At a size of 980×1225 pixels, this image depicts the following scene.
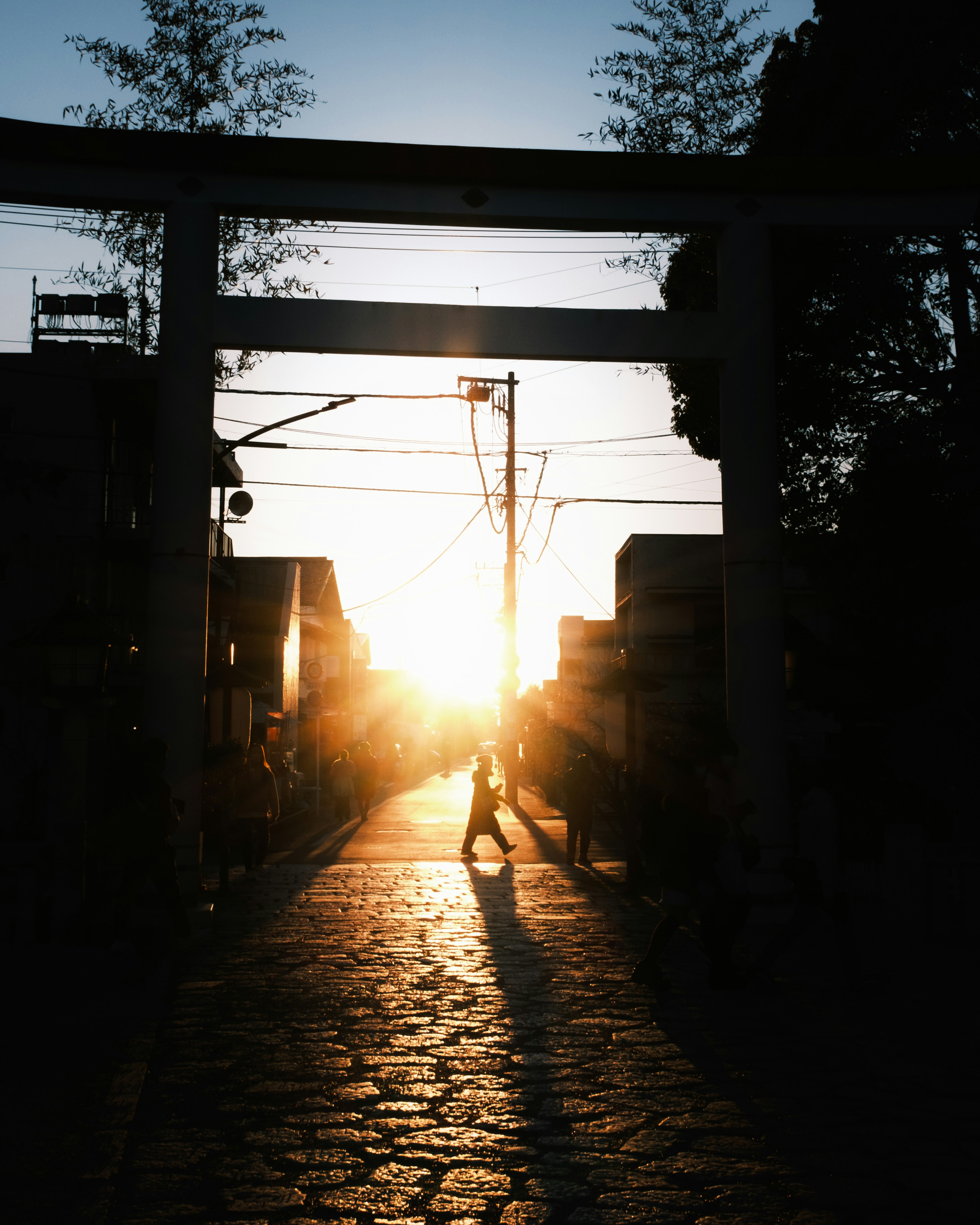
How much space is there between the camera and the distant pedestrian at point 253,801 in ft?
50.9

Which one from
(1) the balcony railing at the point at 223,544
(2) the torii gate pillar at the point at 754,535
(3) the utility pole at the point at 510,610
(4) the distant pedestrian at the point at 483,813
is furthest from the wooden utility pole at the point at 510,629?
(2) the torii gate pillar at the point at 754,535

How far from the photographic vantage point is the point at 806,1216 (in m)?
3.93

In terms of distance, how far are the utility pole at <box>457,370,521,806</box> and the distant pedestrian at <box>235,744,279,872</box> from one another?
1597cm

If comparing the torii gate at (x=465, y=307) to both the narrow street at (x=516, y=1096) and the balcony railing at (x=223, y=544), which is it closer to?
the narrow street at (x=516, y=1096)

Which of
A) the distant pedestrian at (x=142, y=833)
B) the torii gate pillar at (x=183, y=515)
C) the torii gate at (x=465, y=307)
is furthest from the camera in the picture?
the torii gate at (x=465, y=307)

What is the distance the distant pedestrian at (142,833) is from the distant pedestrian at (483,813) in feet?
30.0

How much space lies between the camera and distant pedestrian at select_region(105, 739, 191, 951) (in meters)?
8.48

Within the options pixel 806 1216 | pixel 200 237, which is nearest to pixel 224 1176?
pixel 806 1216

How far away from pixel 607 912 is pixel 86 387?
1800cm

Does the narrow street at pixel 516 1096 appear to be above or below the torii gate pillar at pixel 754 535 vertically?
below

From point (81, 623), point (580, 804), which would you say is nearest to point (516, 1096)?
point (81, 623)

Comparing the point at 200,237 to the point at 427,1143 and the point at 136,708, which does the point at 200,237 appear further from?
the point at 136,708

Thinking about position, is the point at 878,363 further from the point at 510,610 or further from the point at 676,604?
the point at 676,604

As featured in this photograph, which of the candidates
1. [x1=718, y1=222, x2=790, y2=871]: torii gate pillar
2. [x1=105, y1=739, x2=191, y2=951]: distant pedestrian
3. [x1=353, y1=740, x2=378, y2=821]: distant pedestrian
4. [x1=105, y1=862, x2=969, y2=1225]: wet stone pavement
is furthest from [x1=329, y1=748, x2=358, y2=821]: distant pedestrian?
[x1=105, y1=739, x2=191, y2=951]: distant pedestrian
